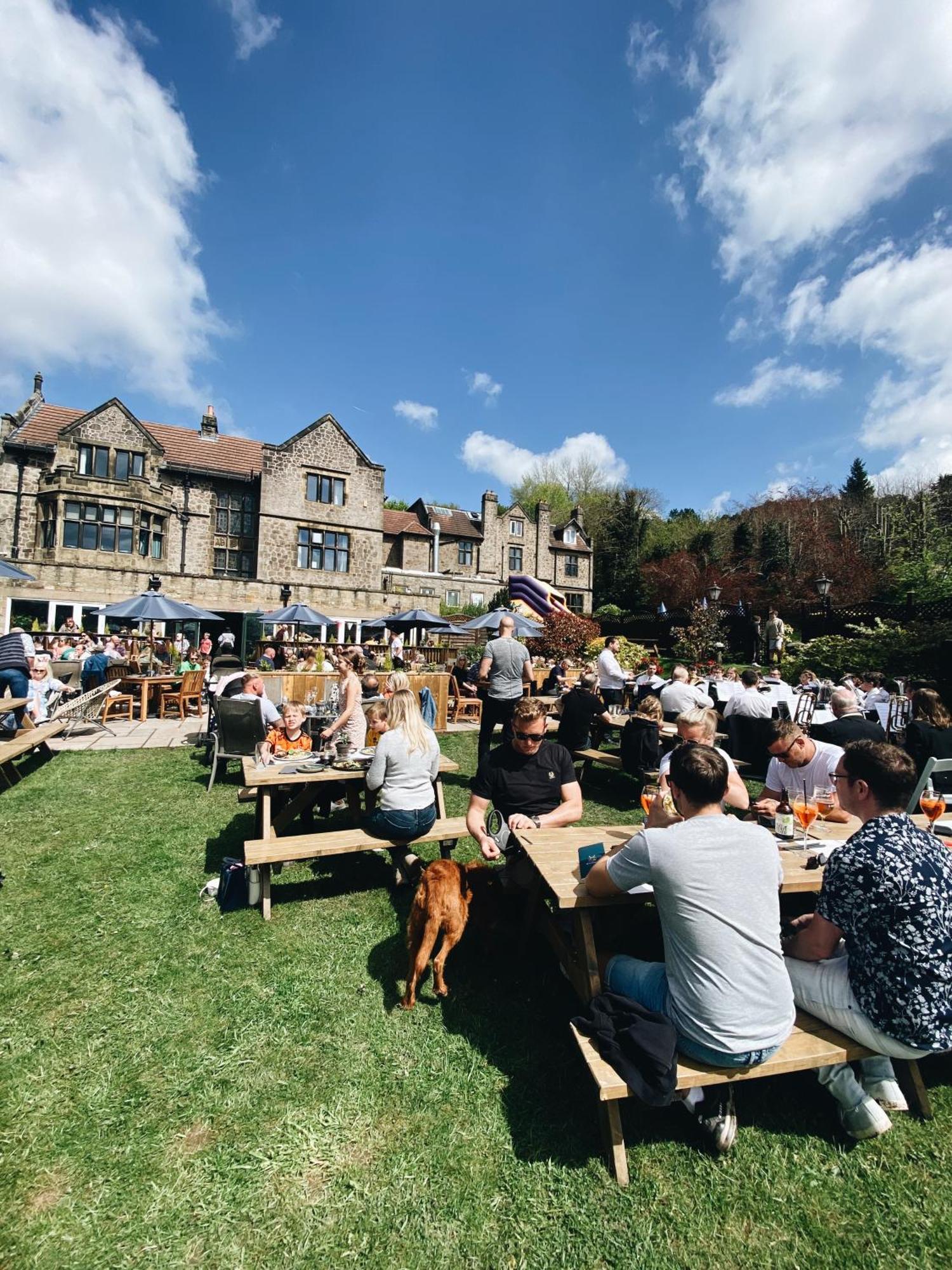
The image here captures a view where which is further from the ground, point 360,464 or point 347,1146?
point 360,464

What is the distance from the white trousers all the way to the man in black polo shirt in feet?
4.76

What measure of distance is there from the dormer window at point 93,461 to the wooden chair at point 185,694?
16.1 m

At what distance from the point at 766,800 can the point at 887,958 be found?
6.26 ft

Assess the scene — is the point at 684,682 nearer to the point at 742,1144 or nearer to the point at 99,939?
the point at 742,1144

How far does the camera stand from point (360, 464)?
2898 cm

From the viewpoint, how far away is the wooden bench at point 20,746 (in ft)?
21.8

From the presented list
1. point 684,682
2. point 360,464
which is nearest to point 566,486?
point 360,464

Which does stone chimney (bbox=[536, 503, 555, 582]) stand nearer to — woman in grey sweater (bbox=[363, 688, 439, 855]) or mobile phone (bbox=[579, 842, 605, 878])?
woman in grey sweater (bbox=[363, 688, 439, 855])

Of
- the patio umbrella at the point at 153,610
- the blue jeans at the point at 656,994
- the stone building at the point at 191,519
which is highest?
the stone building at the point at 191,519

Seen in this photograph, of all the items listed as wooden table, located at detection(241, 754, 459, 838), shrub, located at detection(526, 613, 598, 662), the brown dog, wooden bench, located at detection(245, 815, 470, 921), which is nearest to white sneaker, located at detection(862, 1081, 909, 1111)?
the brown dog

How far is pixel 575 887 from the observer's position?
8.75 ft

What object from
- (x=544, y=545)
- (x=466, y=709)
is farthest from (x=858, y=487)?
(x=466, y=709)

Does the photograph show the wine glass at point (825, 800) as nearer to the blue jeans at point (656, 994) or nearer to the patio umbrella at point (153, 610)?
the blue jeans at point (656, 994)

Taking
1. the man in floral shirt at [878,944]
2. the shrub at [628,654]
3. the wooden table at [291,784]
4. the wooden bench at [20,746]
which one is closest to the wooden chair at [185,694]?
the wooden bench at [20,746]
